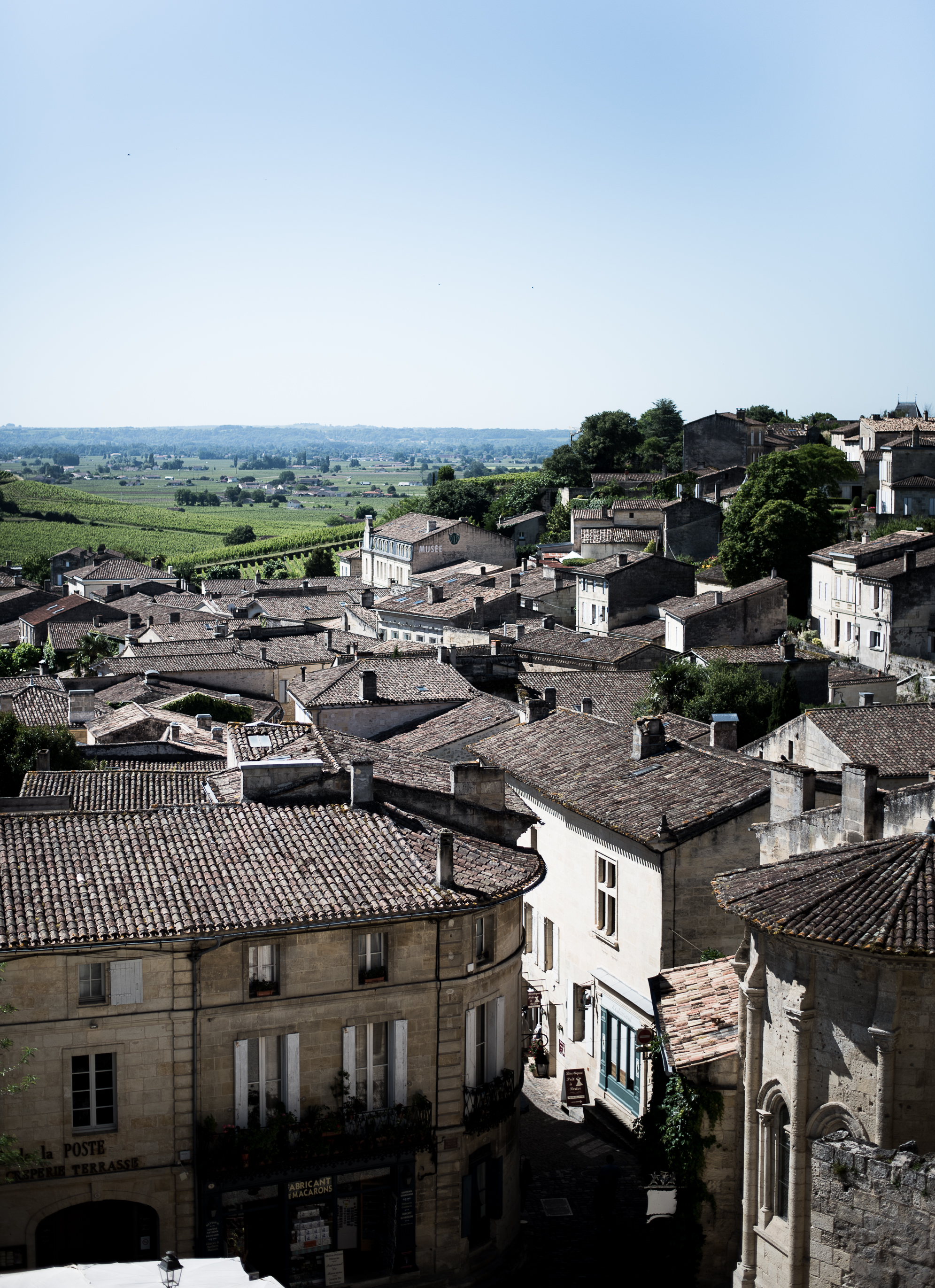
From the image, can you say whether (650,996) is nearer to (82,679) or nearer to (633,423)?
(82,679)

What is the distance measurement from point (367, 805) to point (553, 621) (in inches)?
1993

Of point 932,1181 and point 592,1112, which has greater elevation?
point 932,1181

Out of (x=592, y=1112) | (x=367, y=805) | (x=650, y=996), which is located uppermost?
(x=367, y=805)

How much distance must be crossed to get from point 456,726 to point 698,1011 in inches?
775

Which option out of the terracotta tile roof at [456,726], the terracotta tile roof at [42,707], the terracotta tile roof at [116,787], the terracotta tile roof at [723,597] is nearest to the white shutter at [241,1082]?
the terracotta tile roof at [116,787]

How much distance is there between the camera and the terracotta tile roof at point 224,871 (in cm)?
2041

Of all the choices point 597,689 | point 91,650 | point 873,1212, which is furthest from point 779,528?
point 873,1212

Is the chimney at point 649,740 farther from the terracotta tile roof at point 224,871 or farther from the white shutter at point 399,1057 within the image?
the white shutter at point 399,1057

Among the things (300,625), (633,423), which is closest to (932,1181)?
(300,625)

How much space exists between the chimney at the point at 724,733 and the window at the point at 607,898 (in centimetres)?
610

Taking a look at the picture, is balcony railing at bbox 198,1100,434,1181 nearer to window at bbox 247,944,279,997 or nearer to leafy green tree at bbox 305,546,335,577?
window at bbox 247,944,279,997

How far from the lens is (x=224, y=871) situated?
22.0 meters

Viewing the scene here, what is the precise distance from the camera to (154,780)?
37219 millimetres

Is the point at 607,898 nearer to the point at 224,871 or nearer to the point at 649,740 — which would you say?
the point at 649,740
